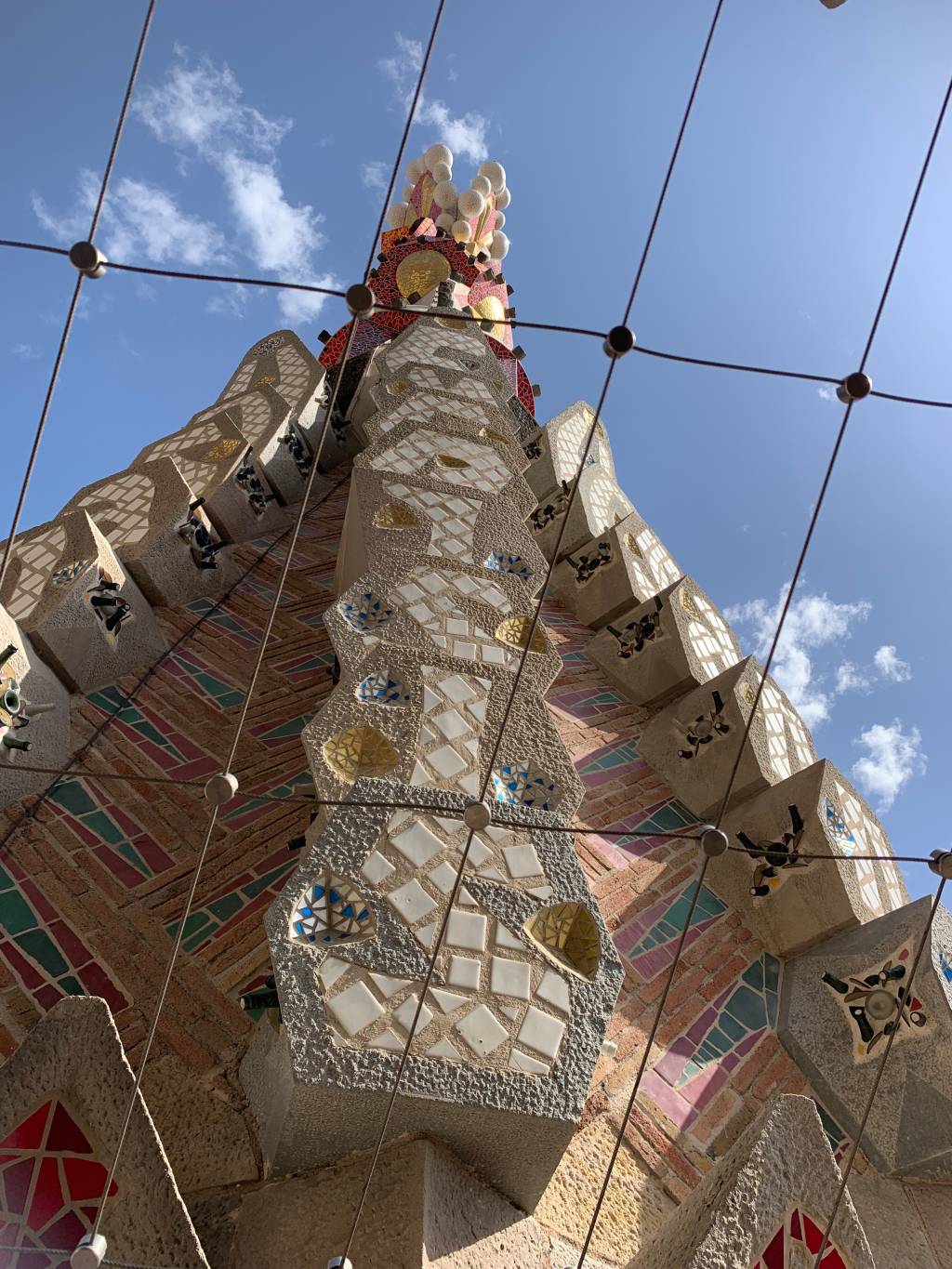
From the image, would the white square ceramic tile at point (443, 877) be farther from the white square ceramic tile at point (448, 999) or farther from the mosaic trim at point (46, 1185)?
the mosaic trim at point (46, 1185)

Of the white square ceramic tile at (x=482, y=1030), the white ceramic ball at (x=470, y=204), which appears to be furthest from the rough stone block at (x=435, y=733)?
the white ceramic ball at (x=470, y=204)

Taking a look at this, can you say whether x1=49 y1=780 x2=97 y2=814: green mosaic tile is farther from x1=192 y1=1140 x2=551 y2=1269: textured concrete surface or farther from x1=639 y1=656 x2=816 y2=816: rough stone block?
x1=639 y1=656 x2=816 y2=816: rough stone block

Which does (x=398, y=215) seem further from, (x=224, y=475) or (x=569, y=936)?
(x=569, y=936)

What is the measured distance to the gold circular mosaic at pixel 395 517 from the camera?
3.62 metres

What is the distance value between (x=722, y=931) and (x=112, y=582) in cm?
280

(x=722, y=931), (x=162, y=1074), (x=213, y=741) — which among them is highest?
(x=722, y=931)

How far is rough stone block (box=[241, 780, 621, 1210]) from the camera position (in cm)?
172

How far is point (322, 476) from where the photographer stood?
6.57 meters

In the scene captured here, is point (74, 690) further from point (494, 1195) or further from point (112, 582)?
point (494, 1195)

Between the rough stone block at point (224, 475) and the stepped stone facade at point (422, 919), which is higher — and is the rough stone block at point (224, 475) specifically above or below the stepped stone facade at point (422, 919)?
above

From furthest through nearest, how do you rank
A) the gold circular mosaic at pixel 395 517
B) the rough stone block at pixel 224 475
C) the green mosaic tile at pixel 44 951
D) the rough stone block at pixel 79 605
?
the rough stone block at pixel 224 475, the gold circular mosaic at pixel 395 517, the rough stone block at pixel 79 605, the green mosaic tile at pixel 44 951

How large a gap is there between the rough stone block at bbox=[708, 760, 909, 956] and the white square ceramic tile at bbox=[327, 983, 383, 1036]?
1808 millimetres

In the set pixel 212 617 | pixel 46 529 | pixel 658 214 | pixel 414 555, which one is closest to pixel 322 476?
pixel 212 617

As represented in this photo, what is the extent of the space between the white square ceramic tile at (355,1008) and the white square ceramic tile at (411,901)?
20 centimetres
